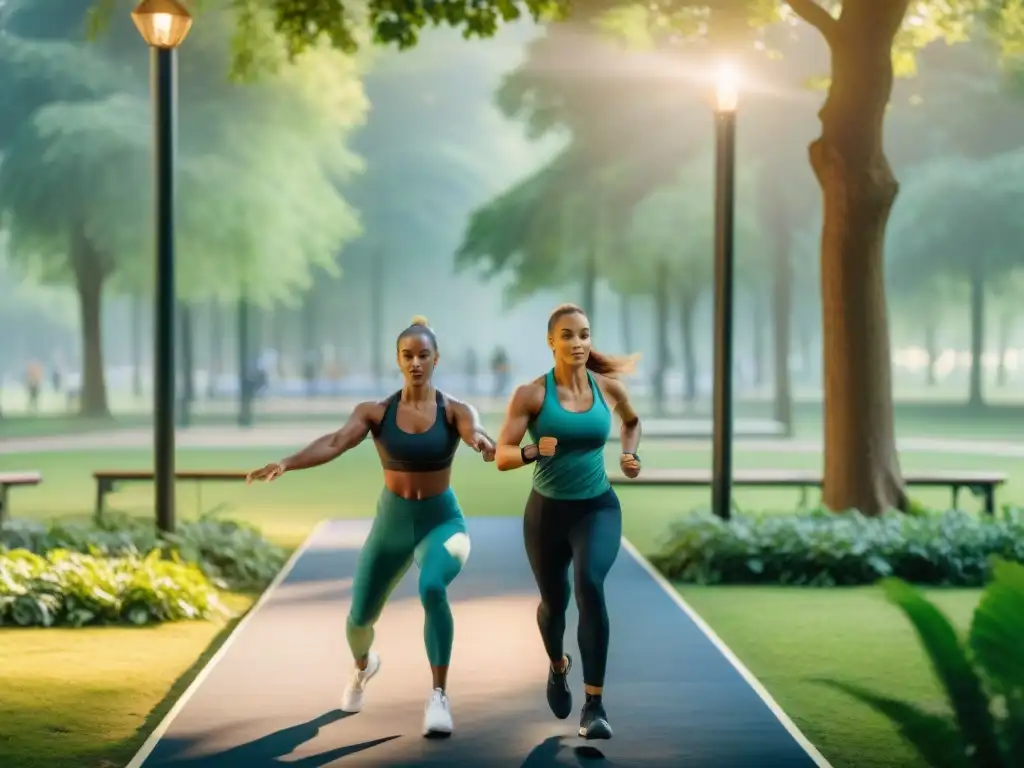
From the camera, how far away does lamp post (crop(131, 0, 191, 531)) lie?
42.4 feet

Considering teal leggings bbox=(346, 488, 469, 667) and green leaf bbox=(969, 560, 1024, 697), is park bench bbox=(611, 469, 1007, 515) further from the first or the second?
green leaf bbox=(969, 560, 1024, 697)

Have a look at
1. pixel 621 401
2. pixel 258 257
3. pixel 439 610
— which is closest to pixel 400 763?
pixel 439 610

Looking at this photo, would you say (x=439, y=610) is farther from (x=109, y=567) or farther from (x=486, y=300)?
(x=486, y=300)

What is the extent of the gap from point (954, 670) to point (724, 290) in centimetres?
925

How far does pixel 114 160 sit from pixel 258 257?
393cm

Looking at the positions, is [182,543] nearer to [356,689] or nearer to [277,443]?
[356,689]

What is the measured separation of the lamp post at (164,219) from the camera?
12.9 metres

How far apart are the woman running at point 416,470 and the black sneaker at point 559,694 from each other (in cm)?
52

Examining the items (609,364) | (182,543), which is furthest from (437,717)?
(182,543)

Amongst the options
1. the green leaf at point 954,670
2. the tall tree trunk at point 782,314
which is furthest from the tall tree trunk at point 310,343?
the green leaf at point 954,670

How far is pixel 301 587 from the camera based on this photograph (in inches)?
492

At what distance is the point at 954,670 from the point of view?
5.72 metres

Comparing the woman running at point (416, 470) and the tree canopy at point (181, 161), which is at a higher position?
the tree canopy at point (181, 161)

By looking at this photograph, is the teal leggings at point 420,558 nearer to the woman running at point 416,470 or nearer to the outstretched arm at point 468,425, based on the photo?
the woman running at point 416,470
